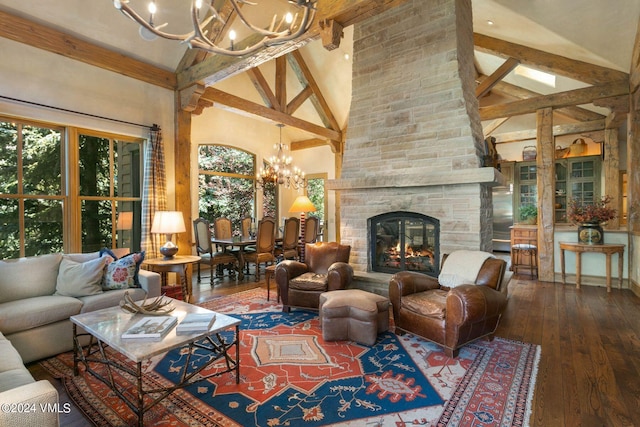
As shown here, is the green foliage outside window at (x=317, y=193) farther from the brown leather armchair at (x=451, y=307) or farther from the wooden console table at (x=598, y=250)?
the brown leather armchair at (x=451, y=307)

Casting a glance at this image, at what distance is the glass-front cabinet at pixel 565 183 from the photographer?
7426 mm

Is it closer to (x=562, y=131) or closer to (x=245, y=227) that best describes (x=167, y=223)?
(x=245, y=227)

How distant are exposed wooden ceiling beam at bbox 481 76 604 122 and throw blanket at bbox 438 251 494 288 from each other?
5522mm

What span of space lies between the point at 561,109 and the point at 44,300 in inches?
369

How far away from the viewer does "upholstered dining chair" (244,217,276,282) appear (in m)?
5.65

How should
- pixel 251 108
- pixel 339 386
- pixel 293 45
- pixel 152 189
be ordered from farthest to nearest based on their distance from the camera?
pixel 251 108 < pixel 152 189 < pixel 293 45 < pixel 339 386

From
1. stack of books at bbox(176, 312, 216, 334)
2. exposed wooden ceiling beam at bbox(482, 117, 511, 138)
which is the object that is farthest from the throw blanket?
exposed wooden ceiling beam at bbox(482, 117, 511, 138)

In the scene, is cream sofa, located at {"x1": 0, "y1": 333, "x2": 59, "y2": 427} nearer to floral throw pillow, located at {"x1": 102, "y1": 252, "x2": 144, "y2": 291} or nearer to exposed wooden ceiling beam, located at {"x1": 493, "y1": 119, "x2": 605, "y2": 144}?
floral throw pillow, located at {"x1": 102, "y1": 252, "x2": 144, "y2": 291}

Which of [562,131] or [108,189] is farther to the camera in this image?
[562,131]

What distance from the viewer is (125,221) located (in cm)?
459

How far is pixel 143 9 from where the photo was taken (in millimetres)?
4164

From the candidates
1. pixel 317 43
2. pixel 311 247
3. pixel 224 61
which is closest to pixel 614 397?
pixel 311 247

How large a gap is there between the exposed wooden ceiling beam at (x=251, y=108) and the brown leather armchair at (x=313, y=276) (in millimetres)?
3032

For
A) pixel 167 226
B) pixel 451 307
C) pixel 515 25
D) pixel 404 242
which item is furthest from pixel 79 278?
pixel 515 25
